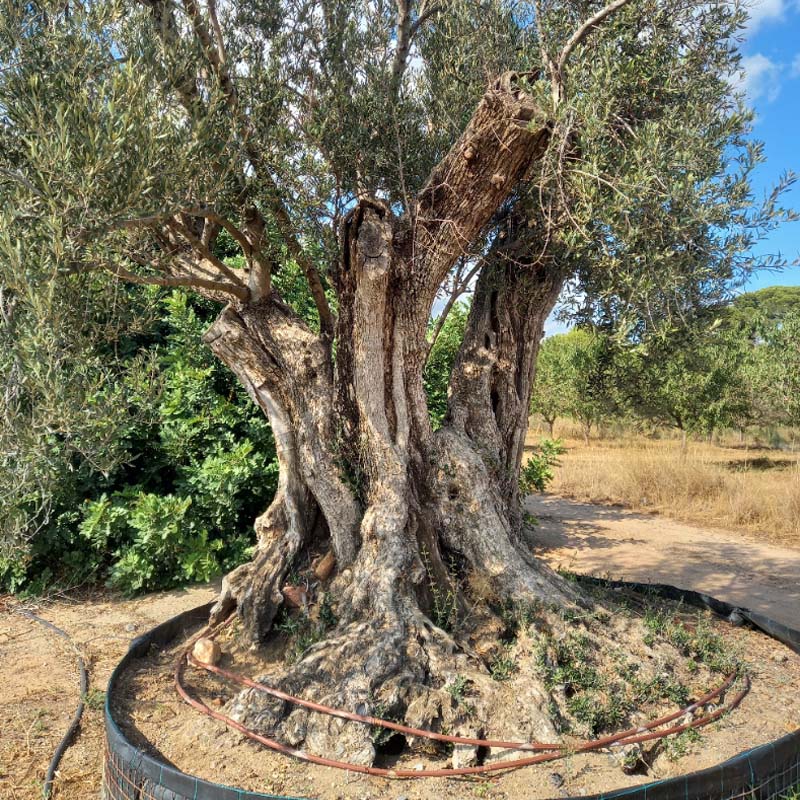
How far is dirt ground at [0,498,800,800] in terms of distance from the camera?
358 centimetres

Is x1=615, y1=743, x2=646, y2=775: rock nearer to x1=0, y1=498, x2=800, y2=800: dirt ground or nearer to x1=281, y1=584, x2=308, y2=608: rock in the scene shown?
x1=0, y1=498, x2=800, y2=800: dirt ground

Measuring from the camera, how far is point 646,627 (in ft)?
16.9

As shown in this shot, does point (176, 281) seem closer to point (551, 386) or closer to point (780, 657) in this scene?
point (780, 657)

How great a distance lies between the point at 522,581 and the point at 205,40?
468 cm

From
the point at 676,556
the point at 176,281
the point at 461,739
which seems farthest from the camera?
the point at 676,556

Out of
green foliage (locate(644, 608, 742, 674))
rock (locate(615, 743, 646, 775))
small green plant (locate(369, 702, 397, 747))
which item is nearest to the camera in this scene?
rock (locate(615, 743, 646, 775))

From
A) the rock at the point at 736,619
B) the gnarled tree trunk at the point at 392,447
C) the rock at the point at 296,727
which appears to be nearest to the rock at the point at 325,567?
the gnarled tree trunk at the point at 392,447

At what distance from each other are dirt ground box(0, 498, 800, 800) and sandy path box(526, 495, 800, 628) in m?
0.05

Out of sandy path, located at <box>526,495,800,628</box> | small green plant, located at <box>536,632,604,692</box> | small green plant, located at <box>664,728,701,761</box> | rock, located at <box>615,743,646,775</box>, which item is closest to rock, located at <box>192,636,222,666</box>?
small green plant, located at <box>536,632,604,692</box>

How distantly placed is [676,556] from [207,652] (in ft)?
25.6

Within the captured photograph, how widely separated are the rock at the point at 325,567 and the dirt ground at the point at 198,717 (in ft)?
4.42

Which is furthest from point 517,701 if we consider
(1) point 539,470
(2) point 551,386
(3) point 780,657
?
(2) point 551,386

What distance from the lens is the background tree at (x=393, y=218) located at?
13.3ft

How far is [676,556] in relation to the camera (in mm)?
10289
